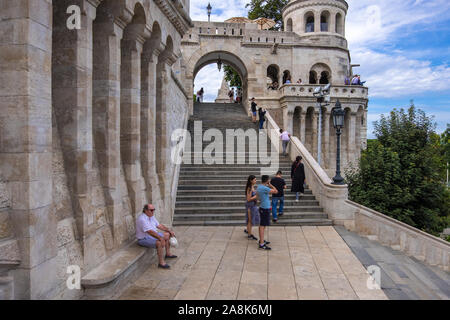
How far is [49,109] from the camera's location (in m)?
3.94

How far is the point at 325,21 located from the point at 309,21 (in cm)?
129

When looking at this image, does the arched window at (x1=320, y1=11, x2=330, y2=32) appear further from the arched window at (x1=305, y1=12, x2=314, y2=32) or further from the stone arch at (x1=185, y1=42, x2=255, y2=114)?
the stone arch at (x1=185, y1=42, x2=255, y2=114)

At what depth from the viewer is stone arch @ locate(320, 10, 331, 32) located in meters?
27.5

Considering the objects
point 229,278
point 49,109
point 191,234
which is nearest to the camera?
point 49,109

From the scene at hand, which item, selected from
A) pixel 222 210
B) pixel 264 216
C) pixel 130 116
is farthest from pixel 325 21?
pixel 130 116

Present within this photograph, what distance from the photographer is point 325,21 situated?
1102 inches

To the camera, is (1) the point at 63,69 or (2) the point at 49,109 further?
(1) the point at 63,69

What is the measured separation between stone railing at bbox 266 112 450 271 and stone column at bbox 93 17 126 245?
255 inches

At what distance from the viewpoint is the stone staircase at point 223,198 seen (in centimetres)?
1005

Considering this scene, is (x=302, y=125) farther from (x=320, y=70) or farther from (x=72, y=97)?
(x=72, y=97)

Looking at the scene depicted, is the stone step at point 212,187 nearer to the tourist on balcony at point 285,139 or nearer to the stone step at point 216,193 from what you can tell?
the stone step at point 216,193
